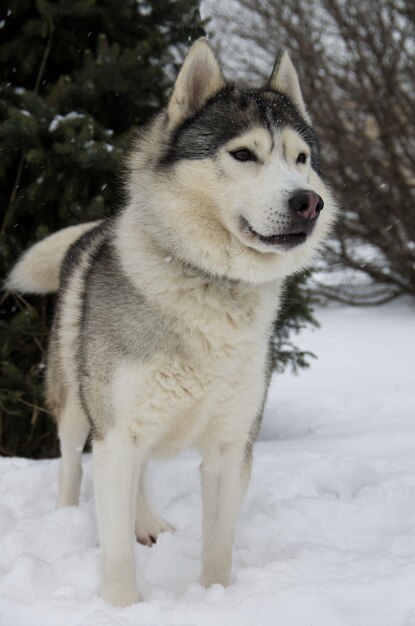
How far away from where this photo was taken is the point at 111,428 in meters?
2.54

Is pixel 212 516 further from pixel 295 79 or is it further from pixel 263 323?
pixel 295 79

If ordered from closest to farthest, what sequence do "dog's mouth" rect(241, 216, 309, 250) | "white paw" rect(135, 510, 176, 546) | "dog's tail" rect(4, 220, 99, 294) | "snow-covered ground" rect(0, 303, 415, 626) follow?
"snow-covered ground" rect(0, 303, 415, 626), "dog's mouth" rect(241, 216, 309, 250), "white paw" rect(135, 510, 176, 546), "dog's tail" rect(4, 220, 99, 294)

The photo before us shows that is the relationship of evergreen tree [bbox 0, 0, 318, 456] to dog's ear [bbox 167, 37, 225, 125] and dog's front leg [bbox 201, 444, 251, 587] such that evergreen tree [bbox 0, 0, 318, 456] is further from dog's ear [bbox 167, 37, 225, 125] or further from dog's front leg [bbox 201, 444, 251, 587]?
dog's front leg [bbox 201, 444, 251, 587]

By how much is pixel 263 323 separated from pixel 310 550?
934 millimetres

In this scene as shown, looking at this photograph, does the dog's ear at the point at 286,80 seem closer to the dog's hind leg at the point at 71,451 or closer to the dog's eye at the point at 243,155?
the dog's eye at the point at 243,155

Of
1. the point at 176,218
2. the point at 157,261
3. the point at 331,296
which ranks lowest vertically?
the point at 331,296

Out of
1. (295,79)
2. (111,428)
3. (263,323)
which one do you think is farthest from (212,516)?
(295,79)

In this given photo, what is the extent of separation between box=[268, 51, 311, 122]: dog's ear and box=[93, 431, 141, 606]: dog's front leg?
156 cm

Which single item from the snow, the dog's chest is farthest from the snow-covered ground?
the snow

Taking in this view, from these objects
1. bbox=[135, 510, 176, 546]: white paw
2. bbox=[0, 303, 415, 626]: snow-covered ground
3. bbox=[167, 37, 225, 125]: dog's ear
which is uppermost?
bbox=[167, 37, 225, 125]: dog's ear

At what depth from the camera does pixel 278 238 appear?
8.05ft

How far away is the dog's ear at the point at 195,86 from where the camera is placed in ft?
8.70

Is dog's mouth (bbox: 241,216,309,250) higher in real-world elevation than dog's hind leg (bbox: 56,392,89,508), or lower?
higher

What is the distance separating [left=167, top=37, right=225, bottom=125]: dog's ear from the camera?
2.65 m
